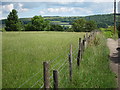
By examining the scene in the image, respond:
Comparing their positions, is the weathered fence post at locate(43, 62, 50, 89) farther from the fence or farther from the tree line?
the tree line

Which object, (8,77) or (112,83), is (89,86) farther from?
(8,77)

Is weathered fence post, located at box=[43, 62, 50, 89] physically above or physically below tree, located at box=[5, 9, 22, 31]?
below

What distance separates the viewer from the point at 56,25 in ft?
337

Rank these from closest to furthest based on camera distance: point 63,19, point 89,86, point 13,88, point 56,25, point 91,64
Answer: point 13,88 → point 89,86 → point 91,64 → point 63,19 → point 56,25

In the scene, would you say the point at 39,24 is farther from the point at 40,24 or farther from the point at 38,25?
the point at 38,25

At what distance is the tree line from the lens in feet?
296

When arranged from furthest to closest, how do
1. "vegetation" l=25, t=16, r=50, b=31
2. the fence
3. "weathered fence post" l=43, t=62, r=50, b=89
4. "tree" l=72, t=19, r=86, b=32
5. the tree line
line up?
"tree" l=72, t=19, r=86, b=32
"vegetation" l=25, t=16, r=50, b=31
the tree line
the fence
"weathered fence post" l=43, t=62, r=50, b=89

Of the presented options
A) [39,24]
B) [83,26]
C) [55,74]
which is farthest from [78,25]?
[55,74]

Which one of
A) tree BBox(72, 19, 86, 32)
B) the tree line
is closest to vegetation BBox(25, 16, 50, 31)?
the tree line

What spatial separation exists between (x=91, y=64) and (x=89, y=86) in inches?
101

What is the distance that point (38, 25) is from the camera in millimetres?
101938

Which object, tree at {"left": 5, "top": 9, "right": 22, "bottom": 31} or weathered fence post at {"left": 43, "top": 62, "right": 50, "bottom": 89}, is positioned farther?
tree at {"left": 5, "top": 9, "right": 22, "bottom": 31}

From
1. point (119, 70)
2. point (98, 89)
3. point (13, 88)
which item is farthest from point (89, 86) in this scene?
point (119, 70)

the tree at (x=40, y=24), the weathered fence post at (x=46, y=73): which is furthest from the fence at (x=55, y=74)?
the tree at (x=40, y=24)
